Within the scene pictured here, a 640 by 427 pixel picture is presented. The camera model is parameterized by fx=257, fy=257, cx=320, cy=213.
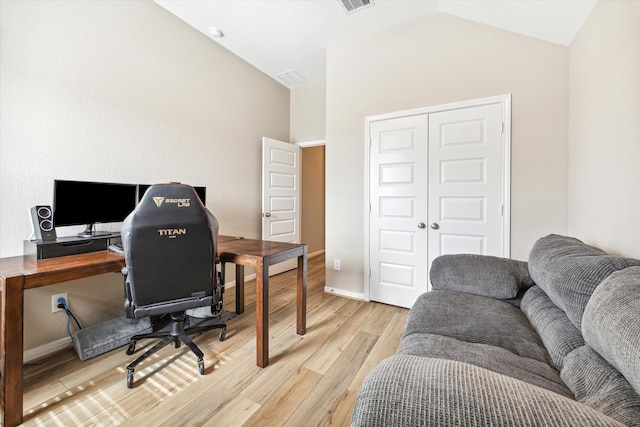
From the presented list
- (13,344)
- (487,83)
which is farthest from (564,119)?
(13,344)

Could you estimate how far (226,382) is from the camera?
5.13 feet

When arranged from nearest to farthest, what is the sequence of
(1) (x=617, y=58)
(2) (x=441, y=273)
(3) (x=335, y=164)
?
(1) (x=617, y=58) < (2) (x=441, y=273) < (3) (x=335, y=164)

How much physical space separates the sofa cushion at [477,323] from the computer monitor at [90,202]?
2272 mm

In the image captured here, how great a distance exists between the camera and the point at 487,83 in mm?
2336

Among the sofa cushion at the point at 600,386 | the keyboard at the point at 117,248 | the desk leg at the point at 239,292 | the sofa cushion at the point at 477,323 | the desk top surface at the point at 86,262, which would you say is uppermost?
the keyboard at the point at 117,248

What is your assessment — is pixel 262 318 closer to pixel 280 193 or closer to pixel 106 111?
pixel 106 111

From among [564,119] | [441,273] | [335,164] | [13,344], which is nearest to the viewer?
[13,344]

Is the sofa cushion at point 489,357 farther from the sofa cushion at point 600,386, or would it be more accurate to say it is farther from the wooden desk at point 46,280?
the wooden desk at point 46,280

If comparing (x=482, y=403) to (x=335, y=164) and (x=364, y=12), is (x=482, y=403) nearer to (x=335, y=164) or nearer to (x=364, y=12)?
(x=335, y=164)

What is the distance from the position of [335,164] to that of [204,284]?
1.99m

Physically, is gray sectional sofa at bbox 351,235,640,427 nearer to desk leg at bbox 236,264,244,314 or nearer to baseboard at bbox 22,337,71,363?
desk leg at bbox 236,264,244,314

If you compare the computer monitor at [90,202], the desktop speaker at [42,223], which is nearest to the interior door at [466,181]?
the computer monitor at [90,202]

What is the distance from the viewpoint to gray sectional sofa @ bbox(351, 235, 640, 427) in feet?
1.67

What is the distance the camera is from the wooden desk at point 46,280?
1.24 meters
